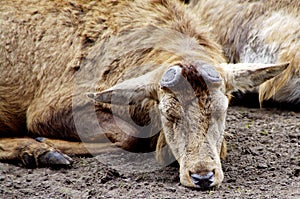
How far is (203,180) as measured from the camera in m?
5.77

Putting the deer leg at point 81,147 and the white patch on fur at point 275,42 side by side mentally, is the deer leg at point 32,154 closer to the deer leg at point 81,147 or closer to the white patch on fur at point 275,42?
the deer leg at point 81,147

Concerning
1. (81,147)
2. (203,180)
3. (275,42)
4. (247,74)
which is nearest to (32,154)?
(81,147)

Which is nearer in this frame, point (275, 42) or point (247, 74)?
point (247, 74)

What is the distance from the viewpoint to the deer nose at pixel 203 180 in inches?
227

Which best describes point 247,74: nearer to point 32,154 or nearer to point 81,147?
point 81,147

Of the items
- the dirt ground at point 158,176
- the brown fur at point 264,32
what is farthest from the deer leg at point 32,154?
the brown fur at point 264,32

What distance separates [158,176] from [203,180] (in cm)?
63

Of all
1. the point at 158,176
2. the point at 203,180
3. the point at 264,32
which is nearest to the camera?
the point at 203,180

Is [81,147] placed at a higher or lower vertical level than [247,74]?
lower

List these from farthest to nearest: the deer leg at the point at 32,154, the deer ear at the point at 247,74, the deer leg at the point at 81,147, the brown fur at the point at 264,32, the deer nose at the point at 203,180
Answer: the brown fur at the point at 264,32 → the deer leg at the point at 81,147 → the deer leg at the point at 32,154 → the deer ear at the point at 247,74 → the deer nose at the point at 203,180

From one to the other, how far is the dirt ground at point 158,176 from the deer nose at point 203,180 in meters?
0.06

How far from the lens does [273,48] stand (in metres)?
8.53

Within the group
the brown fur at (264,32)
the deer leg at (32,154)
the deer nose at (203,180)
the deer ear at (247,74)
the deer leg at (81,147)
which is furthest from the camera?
the brown fur at (264,32)

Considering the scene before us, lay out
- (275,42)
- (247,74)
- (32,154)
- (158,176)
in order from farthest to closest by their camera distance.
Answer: (275,42) < (32,154) < (247,74) < (158,176)
